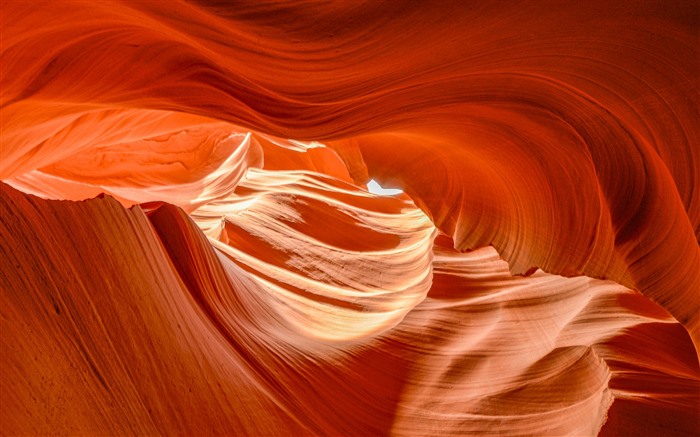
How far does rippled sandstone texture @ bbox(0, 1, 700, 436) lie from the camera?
128 cm

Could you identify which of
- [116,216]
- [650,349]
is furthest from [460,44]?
[650,349]

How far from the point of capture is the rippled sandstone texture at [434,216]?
4.19 feet

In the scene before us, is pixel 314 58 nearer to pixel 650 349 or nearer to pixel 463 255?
pixel 650 349

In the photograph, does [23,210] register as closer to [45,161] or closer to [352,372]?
[352,372]

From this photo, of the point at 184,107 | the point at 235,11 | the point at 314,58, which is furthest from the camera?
the point at 184,107

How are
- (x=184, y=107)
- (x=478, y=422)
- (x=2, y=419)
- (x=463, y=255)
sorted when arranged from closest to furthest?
(x=2, y=419)
(x=184, y=107)
(x=478, y=422)
(x=463, y=255)

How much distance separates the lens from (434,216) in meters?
3.25

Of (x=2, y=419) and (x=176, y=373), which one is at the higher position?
(x=2, y=419)

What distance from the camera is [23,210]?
3.90ft

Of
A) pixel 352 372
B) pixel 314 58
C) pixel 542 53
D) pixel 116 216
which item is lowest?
pixel 352 372

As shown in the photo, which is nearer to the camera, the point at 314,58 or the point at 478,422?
the point at 314,58

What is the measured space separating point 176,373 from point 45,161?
5.71 ft

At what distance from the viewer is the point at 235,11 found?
53.1 inches

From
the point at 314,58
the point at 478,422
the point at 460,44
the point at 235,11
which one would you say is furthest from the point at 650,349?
the point at 235,11
